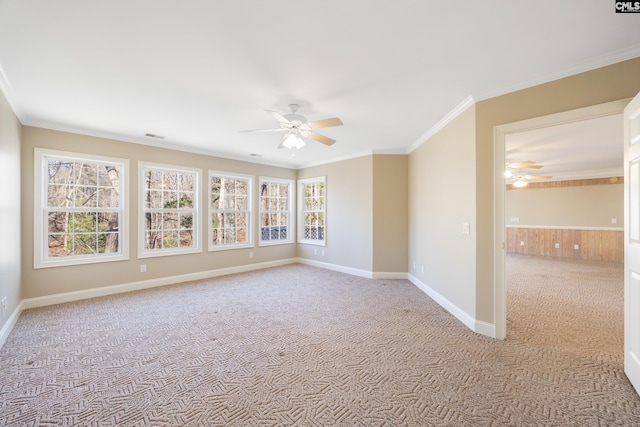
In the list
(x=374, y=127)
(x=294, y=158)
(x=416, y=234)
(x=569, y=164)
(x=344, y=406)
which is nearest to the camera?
(x=344, y=406)

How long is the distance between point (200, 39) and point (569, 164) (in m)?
8.21

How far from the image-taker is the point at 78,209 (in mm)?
3990

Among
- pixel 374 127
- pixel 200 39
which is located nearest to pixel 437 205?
pixel 374 127

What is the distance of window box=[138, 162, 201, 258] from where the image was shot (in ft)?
15.1

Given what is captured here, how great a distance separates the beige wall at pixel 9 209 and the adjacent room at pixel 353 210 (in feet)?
0.20

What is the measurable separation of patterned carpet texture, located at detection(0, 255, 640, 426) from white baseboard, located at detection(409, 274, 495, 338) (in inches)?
3.7

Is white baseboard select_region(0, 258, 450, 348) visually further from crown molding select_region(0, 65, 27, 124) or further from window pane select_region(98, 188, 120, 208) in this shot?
crown molding select_region(0, 65, 27, 124)

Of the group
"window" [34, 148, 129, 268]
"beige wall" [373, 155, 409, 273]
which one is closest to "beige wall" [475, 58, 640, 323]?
"beige wall" [373, 155, 409, 273]

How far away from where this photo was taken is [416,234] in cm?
470

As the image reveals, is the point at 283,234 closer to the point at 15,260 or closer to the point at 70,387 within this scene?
the point at 15,260

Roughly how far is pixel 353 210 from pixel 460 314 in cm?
289

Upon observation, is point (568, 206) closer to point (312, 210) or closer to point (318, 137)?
point (312, 210)

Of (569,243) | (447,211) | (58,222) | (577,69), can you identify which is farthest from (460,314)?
(569,243)

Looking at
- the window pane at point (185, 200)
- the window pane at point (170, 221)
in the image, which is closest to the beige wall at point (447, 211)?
the window pane at point (185, 200)
